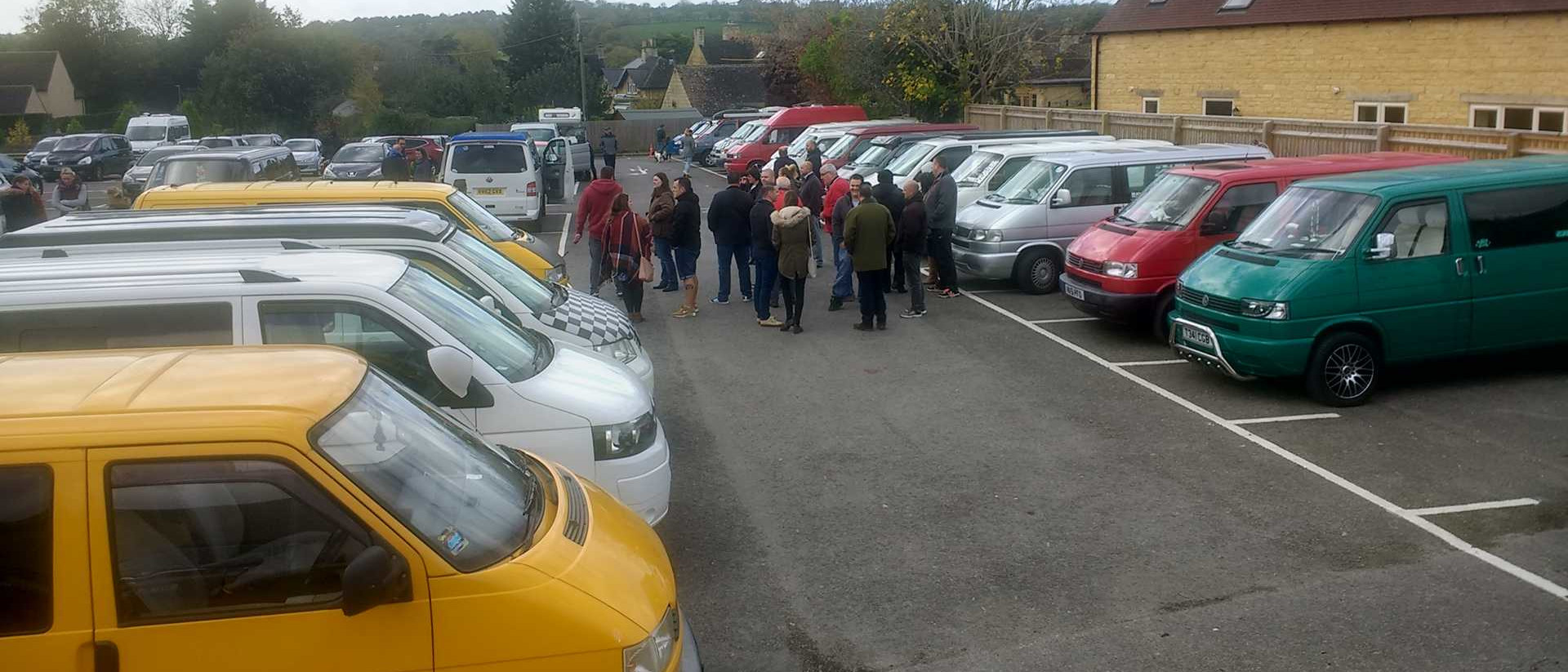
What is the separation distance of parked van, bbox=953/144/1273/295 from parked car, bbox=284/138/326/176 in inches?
1052

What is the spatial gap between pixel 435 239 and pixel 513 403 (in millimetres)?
3019

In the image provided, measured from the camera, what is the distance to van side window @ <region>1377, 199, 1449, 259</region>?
32.4 ft

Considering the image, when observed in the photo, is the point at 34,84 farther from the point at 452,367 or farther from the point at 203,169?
the point at 452,367

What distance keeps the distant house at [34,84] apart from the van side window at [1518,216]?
237 ft

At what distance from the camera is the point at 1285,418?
31.3 feet

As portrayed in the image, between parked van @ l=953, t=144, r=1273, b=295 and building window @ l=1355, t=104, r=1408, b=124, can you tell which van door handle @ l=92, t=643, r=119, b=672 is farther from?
building window @ l=1355, t=104, r=1408, b=124

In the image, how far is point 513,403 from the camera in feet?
21.1

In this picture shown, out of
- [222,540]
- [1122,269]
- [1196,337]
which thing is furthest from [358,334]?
[1122,269]

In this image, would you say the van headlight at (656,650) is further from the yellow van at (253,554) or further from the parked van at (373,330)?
the parked van at (373,330)

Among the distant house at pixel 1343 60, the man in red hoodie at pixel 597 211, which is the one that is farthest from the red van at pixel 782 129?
the man in red hoodie at pixel 597 211

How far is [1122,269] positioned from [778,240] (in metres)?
3.61

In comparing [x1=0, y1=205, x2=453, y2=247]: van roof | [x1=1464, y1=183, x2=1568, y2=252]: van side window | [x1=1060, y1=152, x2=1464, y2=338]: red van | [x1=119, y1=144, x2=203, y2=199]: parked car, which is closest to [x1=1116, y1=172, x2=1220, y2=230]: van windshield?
[x1=1060, y1=152, x2=1464, y2=338]: red van

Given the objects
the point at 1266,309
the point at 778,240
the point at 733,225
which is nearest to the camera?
the point at 1266,309

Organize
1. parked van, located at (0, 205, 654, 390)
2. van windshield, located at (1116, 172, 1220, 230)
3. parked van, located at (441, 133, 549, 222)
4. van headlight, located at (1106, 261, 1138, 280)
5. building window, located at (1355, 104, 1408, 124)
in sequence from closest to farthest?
parked van, located at (0, 205, 654, 390) < van headlight, located at (1106, 261, 1138, 280) < van windshield, located at (1116, 172, 1220, 230) < parked van, located at (441, 133, 549, 222) < building window, located at (1355, 104, 1408, 124)
